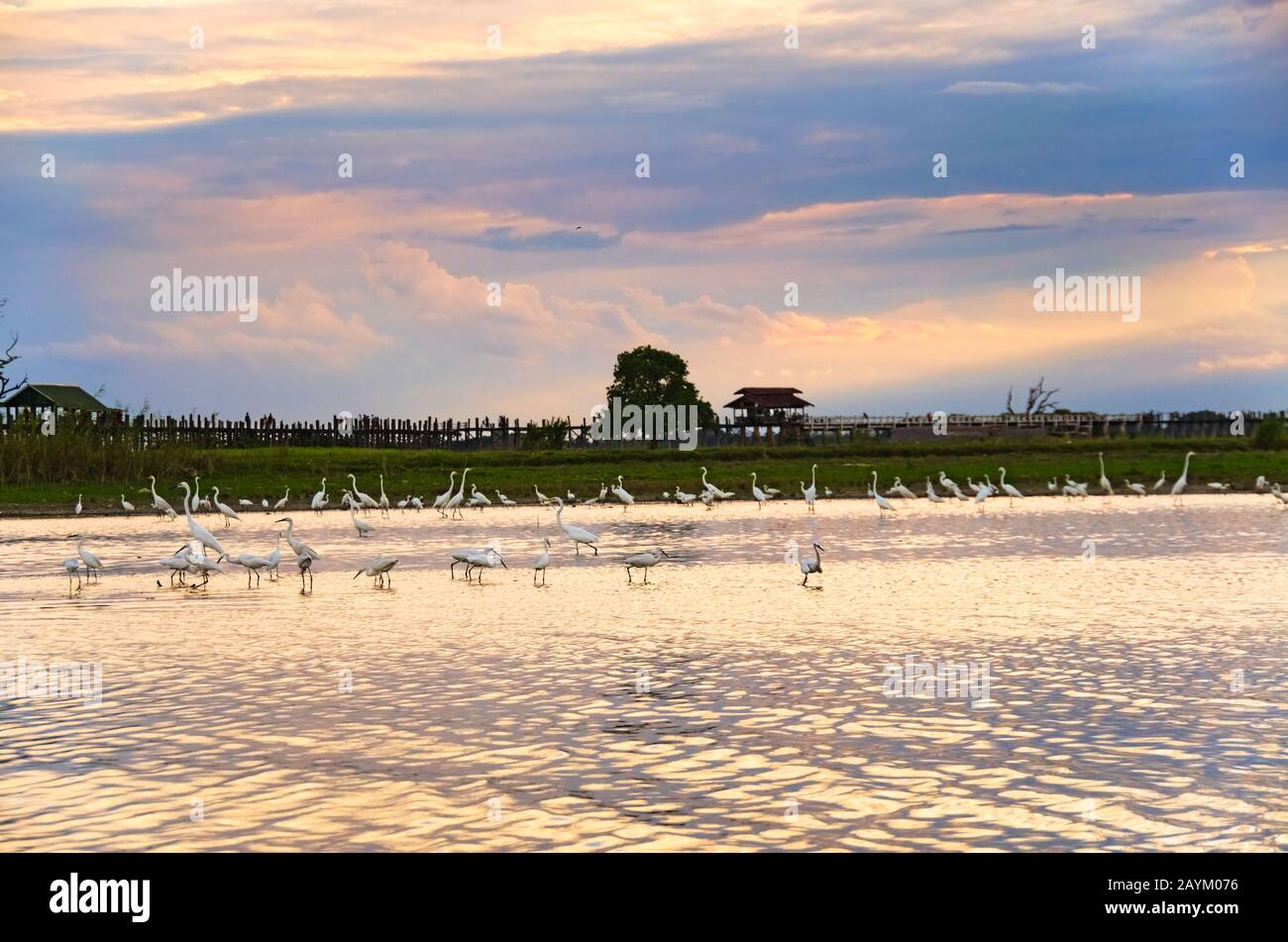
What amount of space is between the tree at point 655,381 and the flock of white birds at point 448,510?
3426 centimetres

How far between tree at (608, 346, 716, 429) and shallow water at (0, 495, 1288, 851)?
66581mm

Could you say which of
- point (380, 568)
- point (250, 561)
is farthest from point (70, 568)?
point (380, 568)

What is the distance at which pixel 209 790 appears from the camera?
8992 millimetres

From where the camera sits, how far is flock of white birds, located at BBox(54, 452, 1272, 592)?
70.6 ft

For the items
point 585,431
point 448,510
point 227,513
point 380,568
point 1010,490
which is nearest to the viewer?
point 380,568

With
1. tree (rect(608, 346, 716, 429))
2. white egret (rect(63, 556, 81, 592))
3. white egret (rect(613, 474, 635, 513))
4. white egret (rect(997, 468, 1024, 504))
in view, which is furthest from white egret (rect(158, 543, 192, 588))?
tree (rect(608, 346, 716, 429))

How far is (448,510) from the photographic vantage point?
142 feet

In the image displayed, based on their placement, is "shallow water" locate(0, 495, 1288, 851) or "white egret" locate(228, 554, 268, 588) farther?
"white egret" locate(228, 554, 268, 588)

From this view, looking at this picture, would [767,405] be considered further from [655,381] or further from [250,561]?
[250,561]

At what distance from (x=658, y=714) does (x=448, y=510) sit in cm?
3285

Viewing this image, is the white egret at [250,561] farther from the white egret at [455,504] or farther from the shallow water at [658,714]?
the white egret at [455,504]

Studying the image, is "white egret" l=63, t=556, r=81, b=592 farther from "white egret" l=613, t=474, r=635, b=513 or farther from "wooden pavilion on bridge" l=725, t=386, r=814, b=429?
"wooden pavilion on bridge" l=725, t=386, r=814, b=429

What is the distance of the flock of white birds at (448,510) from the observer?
70.6ft

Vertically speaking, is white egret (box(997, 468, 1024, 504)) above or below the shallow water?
above
